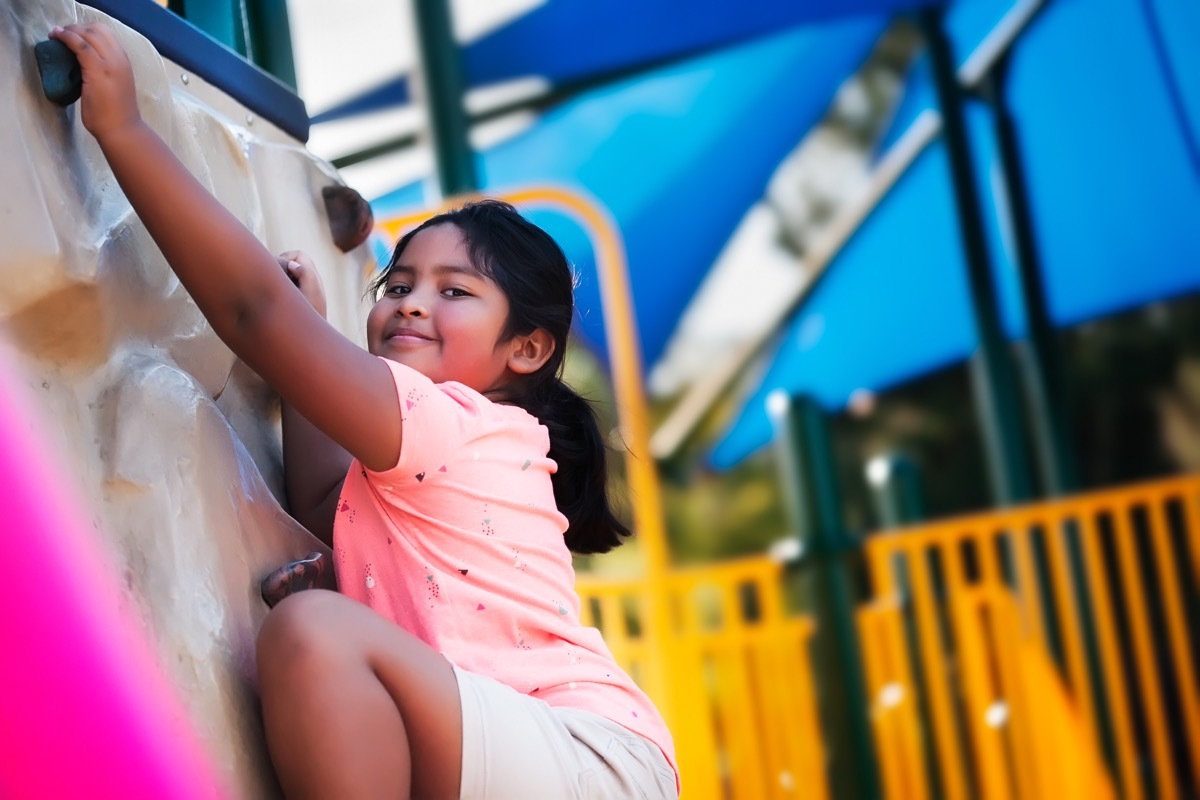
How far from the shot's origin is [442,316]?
1.05 m

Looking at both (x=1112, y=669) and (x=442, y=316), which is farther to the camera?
(x=1112, y=669)

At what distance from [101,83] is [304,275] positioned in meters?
0.30

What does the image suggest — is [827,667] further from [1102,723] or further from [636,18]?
[636,18]

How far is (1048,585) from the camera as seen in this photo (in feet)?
11.0

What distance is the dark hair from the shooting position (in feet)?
3.60

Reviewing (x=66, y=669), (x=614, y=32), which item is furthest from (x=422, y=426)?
(x=614, y=32)

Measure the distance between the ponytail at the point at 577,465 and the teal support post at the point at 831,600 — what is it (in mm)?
1792

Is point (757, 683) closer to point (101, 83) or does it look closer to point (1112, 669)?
point (1112, 669)

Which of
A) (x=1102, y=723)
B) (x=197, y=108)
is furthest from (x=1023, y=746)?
(x=197, y=108)

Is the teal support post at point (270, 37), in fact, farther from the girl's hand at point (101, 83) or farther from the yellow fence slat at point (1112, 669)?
the yellow fence slat at point (1112, 669)

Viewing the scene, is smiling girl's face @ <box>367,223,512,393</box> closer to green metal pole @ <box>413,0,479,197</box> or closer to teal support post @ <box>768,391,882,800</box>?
green metal pole @ <box>413,0,479,197</box>

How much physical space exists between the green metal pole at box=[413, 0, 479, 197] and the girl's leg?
2.09 m

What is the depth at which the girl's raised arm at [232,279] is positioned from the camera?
78 cm

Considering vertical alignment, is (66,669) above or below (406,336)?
below
